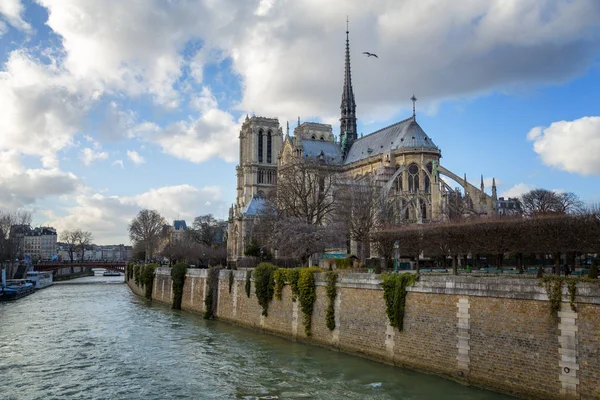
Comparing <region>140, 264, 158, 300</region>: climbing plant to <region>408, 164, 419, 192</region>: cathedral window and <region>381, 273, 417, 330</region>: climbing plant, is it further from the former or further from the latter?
<region>381, 273, 417, 330</region>: climbing plant

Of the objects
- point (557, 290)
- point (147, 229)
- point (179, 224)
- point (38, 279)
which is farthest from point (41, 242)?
point (557, 290)

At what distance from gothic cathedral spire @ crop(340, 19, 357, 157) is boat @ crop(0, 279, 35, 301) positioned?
44334 mm

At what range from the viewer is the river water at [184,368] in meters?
16.2

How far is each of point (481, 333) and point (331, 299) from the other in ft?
24.5

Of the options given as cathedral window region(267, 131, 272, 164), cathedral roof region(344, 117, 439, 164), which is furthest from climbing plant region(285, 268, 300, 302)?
cathedral window region(267, 131, 272, 164)

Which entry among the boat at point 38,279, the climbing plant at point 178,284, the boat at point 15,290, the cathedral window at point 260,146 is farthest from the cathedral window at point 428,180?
the boat at point 38,279

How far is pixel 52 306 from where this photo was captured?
1635 inches

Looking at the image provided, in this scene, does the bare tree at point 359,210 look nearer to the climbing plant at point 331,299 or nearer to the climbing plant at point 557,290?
the climbing plant at point 331,299

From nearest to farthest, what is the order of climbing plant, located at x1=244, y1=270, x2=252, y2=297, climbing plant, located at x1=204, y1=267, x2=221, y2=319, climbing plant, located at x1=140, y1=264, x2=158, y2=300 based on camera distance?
climbing plant, located at x1=244, y1=270, x2=252, y2=297
climbing plant, located at x1=204, y1=267, x2=221, y2=319
climbing plant, located at x1=140, y1=264, x2=158, y2=300

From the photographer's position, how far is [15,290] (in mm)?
49312

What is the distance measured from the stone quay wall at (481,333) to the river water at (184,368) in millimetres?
591

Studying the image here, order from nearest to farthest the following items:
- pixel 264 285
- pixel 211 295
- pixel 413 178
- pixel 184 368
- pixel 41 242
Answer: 1. pixel 184 368
2. pixel 264 285
3. pixel 211 295
4. pixel 413 178
5. pixel 41 242

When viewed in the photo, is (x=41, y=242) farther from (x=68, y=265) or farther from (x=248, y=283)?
(x=248, y=283)

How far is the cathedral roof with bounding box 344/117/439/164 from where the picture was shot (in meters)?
63.2
